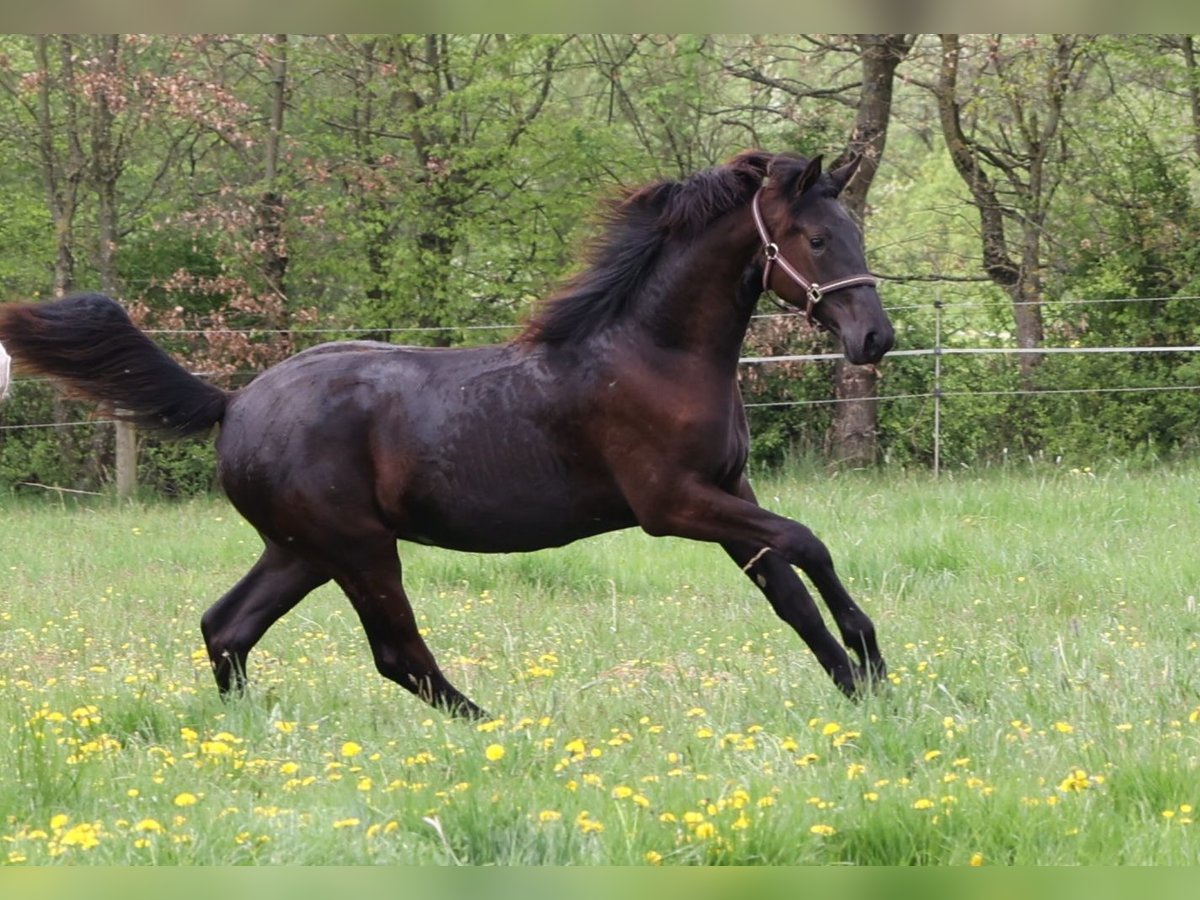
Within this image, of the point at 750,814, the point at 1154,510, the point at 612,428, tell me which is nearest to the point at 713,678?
the point at 612,428

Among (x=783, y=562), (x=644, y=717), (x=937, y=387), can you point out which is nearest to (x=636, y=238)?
(x=783, y=562)

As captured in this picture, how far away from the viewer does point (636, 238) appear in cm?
579

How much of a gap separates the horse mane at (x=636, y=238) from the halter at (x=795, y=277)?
0.48ft

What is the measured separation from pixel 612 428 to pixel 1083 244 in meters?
13.5

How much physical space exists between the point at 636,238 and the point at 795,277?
74 cm

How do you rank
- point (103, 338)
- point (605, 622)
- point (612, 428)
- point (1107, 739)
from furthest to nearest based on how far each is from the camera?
1. point (605, 622)
2. point (103, 338)
3. point (612, 428)
4. point (1107, 739)

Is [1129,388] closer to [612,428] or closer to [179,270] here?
[179,270]

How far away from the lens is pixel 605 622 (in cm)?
739

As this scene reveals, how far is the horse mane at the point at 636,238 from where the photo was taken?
564 cm

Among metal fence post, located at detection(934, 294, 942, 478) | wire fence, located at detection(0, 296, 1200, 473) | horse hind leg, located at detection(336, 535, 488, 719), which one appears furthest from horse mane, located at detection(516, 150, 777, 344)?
wire fence, located at detection(0, 296, 1200, 473)

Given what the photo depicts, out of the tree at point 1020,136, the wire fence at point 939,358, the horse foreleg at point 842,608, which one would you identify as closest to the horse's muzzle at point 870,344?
the horse foreleg at point 842,608

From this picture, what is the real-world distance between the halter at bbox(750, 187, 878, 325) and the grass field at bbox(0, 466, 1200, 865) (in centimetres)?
145

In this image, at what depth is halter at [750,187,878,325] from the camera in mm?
5293

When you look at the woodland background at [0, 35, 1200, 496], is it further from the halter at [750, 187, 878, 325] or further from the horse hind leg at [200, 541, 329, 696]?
the horse hind leg at [200, 541, 329, 696]
